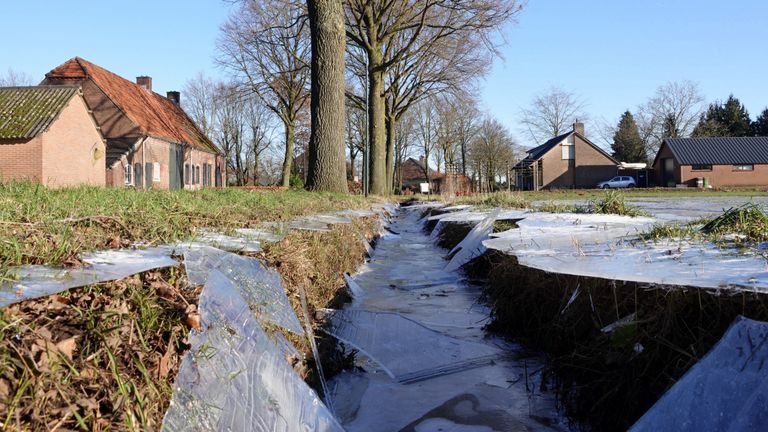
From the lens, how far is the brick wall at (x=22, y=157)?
20.6 meters

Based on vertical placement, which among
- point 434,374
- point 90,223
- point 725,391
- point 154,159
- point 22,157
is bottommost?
point 434,374

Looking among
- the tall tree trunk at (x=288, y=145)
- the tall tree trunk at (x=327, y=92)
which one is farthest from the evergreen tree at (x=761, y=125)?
the tall tree trunk at (x=327, y=92)

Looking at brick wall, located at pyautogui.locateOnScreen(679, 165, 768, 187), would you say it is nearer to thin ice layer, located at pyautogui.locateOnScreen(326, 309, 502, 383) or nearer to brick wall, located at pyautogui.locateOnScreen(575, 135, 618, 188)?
brick wall, located at pyautogui.locateOnScreen(575, 135, 618, 188)

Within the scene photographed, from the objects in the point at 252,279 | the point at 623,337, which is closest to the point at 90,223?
the point at 252,279

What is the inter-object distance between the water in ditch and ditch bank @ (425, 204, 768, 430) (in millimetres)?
184

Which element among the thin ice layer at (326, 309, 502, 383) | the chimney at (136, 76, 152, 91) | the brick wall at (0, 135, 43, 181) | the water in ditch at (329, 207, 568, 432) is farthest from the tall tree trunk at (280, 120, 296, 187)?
the thin ice layer at (326, 309, 502, 383)

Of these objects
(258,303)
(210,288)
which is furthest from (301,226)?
(210,288)

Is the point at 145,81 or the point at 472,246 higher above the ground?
the point at 145,81

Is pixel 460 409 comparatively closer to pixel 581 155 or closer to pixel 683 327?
pixel 683 327

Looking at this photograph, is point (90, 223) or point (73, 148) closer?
point (90, 223)

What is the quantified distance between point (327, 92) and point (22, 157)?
14.0 meters

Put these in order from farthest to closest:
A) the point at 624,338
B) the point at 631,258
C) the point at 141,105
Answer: the point at 141,105 < the point at 631,258 < the point at 624,338

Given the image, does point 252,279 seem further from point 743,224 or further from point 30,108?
point 30,108

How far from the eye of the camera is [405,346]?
13.2ft
